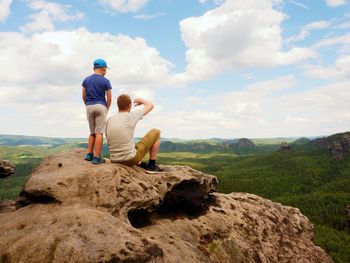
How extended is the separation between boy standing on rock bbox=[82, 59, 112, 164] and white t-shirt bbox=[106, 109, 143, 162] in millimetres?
1344

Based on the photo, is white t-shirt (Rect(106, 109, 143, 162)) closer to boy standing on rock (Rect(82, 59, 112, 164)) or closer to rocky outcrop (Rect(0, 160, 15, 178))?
boy standing on rock (Rect(82, 59, 112, 164))

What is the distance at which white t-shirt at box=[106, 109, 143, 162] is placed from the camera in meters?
16.7

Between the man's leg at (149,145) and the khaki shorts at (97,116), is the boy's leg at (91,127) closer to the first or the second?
the khaki shorts at (97,116)

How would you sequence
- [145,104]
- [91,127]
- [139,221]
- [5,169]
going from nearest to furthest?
[139,221] → [145,104] → [91,127] → [5,169]

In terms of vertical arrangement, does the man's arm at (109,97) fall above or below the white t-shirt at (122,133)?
above

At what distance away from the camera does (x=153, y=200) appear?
16438mm

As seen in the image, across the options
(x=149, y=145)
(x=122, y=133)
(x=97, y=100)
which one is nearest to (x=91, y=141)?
(x=97, y=100)

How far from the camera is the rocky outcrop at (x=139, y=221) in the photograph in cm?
1124

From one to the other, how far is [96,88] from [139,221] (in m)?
7.59

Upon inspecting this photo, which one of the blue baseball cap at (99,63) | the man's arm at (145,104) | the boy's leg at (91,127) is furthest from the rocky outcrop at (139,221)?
the blue baseball cap at (99,63)

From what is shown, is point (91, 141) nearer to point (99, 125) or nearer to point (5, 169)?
point (99, 125)

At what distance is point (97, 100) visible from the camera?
18.1 m

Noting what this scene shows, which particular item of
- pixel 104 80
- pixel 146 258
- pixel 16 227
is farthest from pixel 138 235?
pixel 104 80

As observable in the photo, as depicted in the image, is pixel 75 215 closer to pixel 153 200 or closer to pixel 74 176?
pixel 74 176
